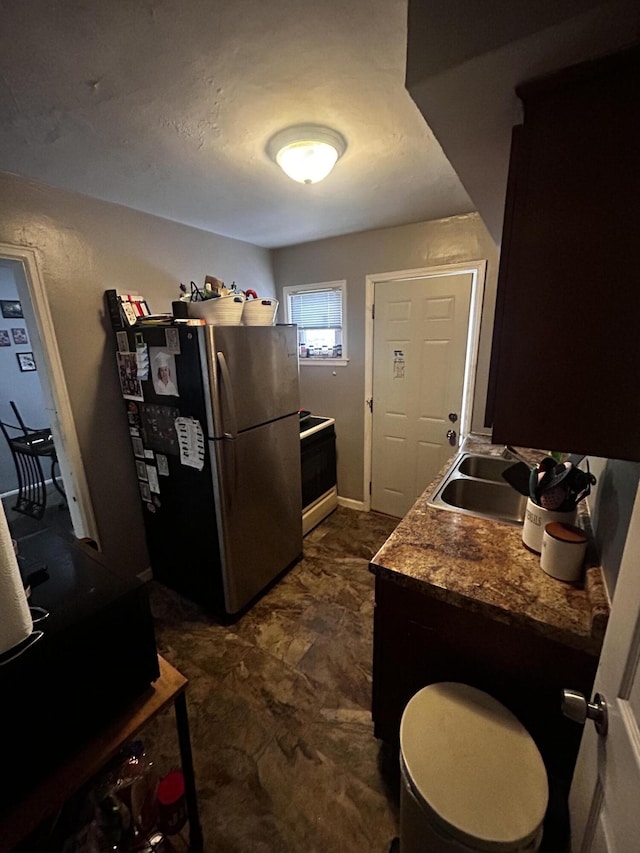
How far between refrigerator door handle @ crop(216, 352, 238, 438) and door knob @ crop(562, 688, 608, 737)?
1.53 metres

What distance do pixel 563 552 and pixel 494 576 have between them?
203mm

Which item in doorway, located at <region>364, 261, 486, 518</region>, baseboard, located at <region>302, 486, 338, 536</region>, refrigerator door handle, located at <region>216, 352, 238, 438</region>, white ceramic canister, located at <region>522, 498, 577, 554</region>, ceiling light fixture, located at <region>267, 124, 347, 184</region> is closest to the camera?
white ceramic canister, located at <region>522, 498, 577, 554</region>

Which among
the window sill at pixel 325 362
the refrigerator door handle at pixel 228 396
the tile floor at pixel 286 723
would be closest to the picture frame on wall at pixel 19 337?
the window sill at pixel 325 362

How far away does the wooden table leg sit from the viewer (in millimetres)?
890

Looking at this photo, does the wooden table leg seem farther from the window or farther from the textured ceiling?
the window

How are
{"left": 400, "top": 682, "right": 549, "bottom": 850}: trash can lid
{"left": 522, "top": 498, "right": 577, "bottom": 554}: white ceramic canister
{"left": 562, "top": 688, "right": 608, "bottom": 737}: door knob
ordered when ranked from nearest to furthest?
{"left": 562, "top": 688, "right": 608, "bottom": 737}: door knob
{"left": 400, "top": 682, "right": 549, "bottom": 850}: trash can lid
{"left": 522, "top": 498, "right": 577, "bottom": 554}: white ceramic canister

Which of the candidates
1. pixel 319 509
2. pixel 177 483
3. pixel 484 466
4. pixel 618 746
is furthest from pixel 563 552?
pixel 319 509

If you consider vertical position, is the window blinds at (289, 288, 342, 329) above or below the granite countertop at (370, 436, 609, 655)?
above

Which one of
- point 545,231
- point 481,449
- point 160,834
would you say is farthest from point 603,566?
point 160,834

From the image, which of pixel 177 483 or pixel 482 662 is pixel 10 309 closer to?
pixel 177 483

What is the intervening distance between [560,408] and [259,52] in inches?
48.1

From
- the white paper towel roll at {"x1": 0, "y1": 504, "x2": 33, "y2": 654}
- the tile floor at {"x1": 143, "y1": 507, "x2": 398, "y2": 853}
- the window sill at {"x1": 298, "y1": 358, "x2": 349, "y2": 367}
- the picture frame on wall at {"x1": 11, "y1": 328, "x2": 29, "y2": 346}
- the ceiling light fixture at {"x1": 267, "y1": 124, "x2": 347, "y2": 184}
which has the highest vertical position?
the ceiling light fixture at {"x1": 267, "y1": 124, "x2": 347, "y2": 184}

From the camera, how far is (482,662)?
1021 mm

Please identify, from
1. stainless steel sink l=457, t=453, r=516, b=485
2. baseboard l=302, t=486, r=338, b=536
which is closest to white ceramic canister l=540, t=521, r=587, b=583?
stainless steel sink l=457, t=453, r=516, b=485
